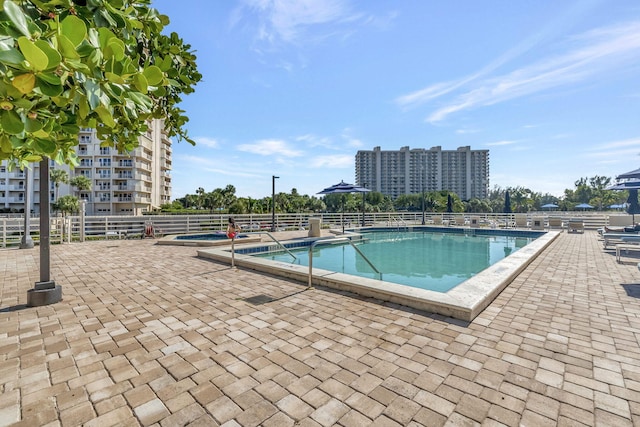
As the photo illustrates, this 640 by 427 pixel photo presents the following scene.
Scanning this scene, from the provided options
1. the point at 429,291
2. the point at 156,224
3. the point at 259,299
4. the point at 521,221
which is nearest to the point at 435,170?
the point at 521,221

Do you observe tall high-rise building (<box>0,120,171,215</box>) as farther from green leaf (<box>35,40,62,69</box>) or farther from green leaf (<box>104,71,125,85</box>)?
green leaf (<box>35,40,62,69</box>)

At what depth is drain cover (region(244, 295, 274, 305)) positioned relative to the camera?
13.7 feet

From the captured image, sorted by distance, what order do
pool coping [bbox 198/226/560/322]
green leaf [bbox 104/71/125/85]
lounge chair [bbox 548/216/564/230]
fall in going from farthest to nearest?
lounge chair [bbox 548/216/564/230] → pool coping [bbox 198/226/560/322] → green leaf [bbox 104/71/125/85]

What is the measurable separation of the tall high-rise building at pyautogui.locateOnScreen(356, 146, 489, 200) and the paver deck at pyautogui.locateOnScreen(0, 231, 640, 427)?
107m

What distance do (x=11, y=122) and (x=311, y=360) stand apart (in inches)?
97.9

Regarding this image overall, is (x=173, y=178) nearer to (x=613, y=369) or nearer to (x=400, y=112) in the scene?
(x=400, y=112)

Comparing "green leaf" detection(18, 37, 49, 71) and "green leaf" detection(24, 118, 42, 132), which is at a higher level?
"green leaf" detection(18, 37, 49, 71)

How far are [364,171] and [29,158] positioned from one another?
374ft

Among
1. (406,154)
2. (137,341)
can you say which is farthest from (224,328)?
(406,154)

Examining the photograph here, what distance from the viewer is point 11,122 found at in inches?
31.9

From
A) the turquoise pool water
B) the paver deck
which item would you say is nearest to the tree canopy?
the paver deck

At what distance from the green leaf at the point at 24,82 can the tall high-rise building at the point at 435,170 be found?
110m

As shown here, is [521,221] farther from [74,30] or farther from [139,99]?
[74,30]

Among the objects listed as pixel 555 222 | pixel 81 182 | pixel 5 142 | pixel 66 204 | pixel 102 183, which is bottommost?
pixel 555 222
